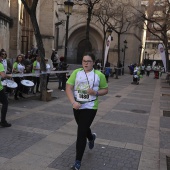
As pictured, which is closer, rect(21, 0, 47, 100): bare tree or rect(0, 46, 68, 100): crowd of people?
rect(0, 46, 68, 100): crowd of people

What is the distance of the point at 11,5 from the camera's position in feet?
62.7

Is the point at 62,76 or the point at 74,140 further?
the point at 62,76

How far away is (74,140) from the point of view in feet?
20.2

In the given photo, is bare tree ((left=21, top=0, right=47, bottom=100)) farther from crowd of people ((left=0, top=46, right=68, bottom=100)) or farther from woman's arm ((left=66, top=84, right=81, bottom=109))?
woman's arm ((left=66, top=84, right=81, bottom=109))

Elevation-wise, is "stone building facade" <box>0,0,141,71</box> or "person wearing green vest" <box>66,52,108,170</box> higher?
"stone building facade" <box>0,0,141,71</box>

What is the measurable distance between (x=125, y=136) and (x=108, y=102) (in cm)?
523

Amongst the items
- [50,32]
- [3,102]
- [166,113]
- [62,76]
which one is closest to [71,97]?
[3,102]

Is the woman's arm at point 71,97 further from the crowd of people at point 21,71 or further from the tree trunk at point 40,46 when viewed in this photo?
the tree trunk at point 40,46

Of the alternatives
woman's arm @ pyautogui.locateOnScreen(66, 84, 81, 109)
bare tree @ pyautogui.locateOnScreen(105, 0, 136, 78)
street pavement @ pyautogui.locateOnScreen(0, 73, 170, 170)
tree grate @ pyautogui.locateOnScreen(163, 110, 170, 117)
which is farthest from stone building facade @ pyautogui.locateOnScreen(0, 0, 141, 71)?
woman's arm @ pyautogui.locateOnScreen(66, 84, 81, 109)

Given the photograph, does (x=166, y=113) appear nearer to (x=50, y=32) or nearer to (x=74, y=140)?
(x=74, y=140)

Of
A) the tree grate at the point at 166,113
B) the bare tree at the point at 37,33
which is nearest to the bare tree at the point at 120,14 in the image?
the bare tree at the point at 37,33

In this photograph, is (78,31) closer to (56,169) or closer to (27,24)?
(27,24)

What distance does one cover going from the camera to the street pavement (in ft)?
16.1

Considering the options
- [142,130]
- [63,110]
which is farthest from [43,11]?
[142,130]
